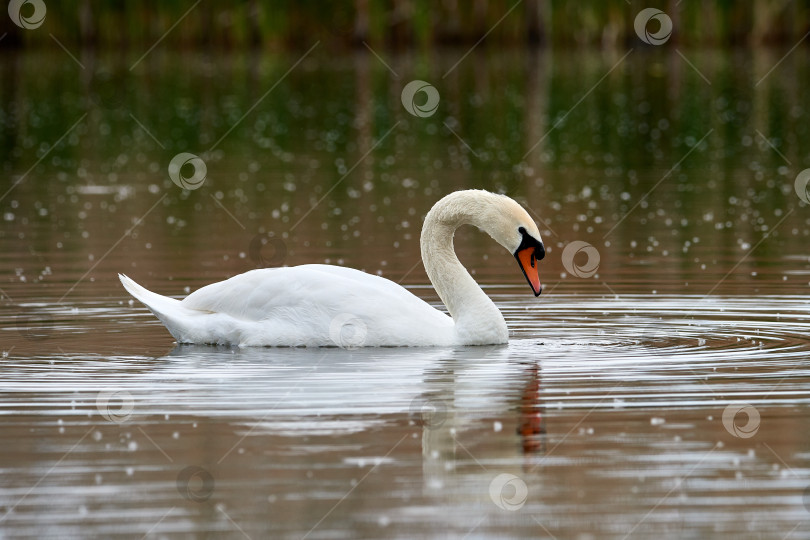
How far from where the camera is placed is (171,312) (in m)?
11.3

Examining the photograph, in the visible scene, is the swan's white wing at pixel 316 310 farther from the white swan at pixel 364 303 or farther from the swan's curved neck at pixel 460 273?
the swan's curved neck at pixel 460 273

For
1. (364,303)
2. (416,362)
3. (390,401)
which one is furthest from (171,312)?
(390,401)

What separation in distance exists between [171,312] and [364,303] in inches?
58.4

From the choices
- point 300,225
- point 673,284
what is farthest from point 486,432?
point 300,225

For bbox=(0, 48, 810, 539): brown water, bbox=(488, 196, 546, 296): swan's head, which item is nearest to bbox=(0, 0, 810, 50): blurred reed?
bbox=(0, 48, 810, 539): brown water

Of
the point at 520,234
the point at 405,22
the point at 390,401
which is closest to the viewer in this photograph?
the point at 390,401

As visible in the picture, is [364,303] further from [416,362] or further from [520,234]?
[520,234]

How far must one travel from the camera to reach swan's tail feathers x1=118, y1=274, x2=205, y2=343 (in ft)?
36.9

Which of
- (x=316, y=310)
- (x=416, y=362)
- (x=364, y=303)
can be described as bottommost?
(x=416, y=362)

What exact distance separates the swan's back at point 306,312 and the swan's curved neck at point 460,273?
0.15m

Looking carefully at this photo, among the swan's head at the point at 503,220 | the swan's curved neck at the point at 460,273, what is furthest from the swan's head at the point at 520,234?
the swan's curved neck at the point at 460,273

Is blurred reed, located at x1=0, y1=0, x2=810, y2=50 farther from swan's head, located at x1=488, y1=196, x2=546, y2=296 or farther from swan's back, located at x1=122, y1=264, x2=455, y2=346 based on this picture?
swan's head, located at x1=488, y1=196, x2=546, y2=296

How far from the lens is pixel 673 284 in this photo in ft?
44.8

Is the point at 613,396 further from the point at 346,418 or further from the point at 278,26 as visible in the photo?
the point at 278,26
